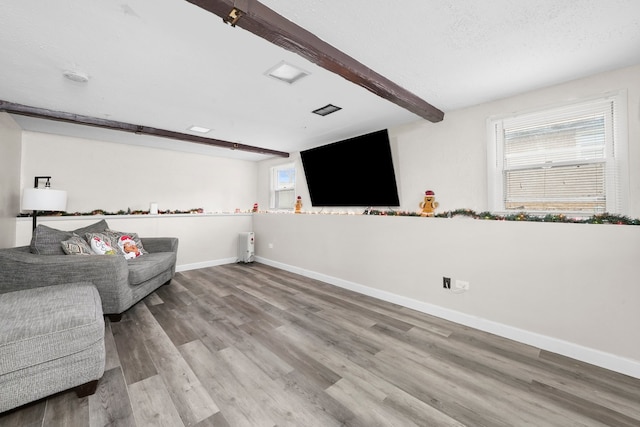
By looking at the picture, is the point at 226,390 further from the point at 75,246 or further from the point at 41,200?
the point at 41,200

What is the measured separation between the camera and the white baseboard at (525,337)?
1.95 metres

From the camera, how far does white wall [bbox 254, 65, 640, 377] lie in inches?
→ 78.8

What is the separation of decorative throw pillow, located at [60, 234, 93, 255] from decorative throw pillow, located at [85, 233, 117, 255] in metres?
0.06

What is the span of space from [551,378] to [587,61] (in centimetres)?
240

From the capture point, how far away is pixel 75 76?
2.19 metres

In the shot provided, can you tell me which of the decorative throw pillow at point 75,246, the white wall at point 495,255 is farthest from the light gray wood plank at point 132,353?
the white wall at point 495,255

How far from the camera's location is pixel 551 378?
72.5 inches

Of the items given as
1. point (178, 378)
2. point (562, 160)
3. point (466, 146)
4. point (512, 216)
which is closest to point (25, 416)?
point (178, 378)

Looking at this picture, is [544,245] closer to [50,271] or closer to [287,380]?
[287,380]

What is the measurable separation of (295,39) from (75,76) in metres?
2.06

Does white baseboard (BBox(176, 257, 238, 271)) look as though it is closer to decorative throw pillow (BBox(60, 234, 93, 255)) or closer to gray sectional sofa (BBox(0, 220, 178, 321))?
gray sectional sofa (BBox(0, 220, 178, 321))

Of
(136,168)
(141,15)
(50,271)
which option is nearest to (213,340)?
(50,271)

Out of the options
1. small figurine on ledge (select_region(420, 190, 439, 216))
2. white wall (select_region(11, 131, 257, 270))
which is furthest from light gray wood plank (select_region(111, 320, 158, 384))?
small figurine on ledge (select_region(420, 190, 439, 216))

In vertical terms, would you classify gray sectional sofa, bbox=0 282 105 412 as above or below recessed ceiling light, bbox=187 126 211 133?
below
